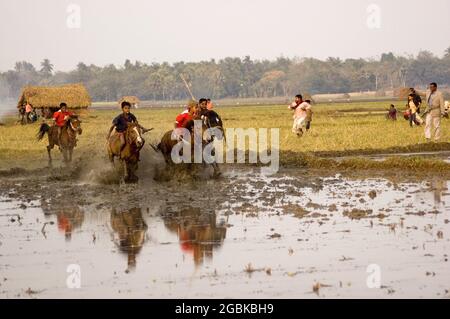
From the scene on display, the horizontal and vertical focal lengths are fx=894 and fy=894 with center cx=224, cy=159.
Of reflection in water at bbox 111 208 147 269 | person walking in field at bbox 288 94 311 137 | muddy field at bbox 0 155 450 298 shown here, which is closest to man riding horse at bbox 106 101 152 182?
muddy field at bbox 0 155 450 298

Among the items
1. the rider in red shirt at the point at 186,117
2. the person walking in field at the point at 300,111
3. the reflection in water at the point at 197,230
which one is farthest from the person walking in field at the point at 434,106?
the reflection in water at the point at 197,230

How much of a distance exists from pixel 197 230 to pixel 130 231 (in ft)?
3.28

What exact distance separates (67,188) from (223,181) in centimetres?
333

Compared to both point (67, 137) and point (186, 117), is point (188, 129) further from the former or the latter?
point (67, 137)

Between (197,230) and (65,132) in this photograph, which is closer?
(197,230)

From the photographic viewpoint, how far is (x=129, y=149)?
19188 mm

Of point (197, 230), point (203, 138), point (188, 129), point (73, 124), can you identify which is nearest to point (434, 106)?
point (203, 138)

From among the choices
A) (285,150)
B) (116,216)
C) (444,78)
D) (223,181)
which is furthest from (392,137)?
(444,78)

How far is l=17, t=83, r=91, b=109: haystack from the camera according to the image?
64438mm

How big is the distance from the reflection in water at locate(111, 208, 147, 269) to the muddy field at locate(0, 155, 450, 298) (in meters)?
0.02

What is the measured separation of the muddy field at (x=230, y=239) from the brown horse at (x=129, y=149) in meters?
0.57

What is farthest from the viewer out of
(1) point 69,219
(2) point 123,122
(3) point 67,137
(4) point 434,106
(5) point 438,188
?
(4) point 434,106

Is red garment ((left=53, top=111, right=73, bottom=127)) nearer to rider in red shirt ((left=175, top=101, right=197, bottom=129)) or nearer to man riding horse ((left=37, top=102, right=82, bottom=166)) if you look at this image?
man riding horse ((left=37, top=102, right=82, bottom=166))

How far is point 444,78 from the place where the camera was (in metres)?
191
